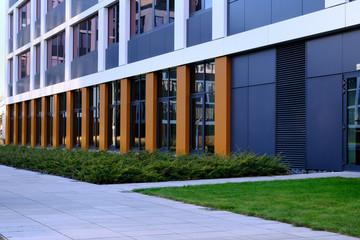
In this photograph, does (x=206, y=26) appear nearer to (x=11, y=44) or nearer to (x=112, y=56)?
(x=112, y=56)

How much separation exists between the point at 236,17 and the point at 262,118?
4.26m

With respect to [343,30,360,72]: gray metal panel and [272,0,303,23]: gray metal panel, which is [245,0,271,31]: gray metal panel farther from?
[343,30,360,72]: gray metal panel

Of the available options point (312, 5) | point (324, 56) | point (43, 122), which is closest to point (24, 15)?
point (43, 122)

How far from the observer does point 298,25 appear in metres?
18.2

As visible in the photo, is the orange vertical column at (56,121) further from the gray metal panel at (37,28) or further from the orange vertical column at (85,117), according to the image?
the gray metal panel at (37,28)

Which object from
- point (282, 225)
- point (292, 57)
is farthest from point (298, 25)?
point (282, 225)

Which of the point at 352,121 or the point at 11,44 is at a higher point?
the point at 11,44

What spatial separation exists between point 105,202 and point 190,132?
13990mm

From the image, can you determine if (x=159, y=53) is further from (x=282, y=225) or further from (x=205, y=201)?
(x=282, y=225)

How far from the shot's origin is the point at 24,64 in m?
48.8

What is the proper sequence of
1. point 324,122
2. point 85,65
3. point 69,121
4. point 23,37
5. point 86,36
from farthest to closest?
point 23,37
point 69,121
point 86,36
point 85,65
point 324,122

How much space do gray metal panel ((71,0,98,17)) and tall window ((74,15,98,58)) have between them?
77 cm

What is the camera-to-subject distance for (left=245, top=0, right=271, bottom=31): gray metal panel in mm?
19812

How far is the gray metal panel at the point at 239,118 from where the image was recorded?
20.9m
